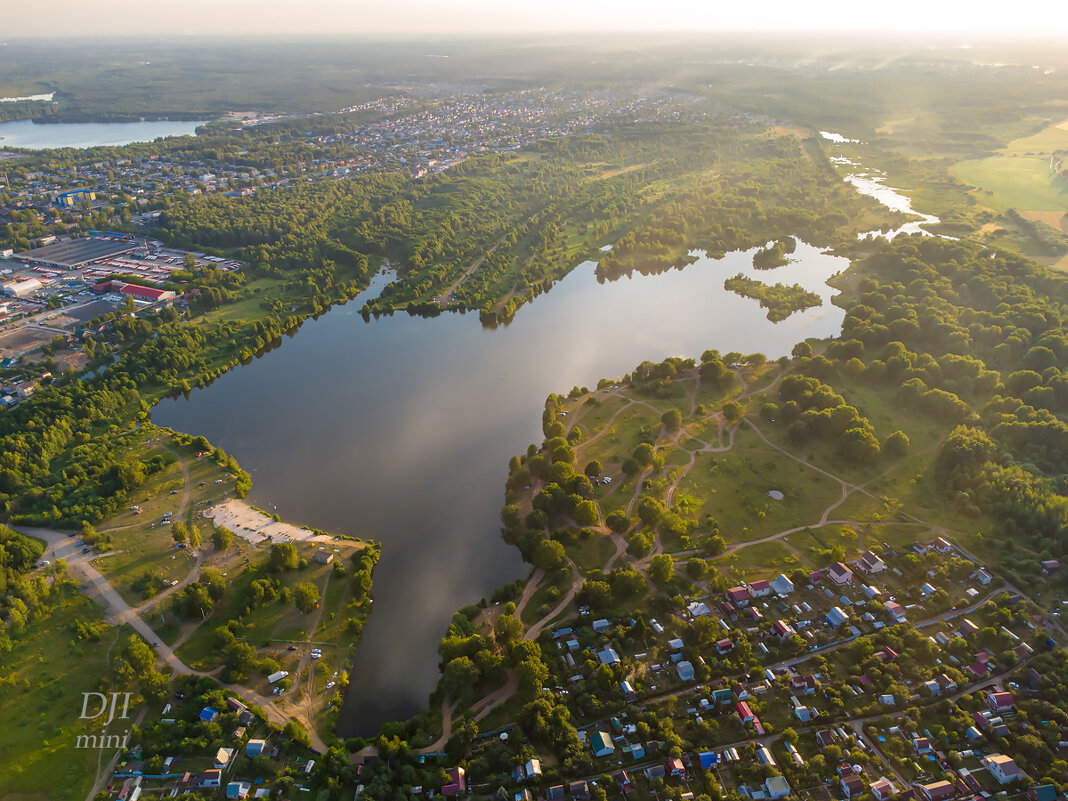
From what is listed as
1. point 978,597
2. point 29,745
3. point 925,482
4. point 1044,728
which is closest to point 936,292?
point 925,482

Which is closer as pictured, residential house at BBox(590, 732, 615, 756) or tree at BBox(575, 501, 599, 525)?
residential house at BBox(590, 732, 615, 756)

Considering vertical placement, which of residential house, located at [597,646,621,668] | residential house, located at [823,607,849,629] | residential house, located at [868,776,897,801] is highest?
residential house, located at [823,607,849,629]

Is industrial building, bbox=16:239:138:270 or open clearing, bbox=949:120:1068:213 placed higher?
open clearing, bbox=949:120:1068:213

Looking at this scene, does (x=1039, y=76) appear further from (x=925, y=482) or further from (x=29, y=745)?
(x=29, y=745)

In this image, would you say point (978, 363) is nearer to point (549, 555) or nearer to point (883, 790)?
point (883, 790)

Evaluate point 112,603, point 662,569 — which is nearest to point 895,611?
point 662,569

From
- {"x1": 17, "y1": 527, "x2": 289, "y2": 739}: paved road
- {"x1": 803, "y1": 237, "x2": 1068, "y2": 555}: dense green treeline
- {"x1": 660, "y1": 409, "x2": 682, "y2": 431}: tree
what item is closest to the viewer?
{"x1": 17, "y1": 527, "x2": 289, "y2": 739}: paved road

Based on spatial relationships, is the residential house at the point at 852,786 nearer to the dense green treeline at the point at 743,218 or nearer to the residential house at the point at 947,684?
the residential house at the point at 947,684

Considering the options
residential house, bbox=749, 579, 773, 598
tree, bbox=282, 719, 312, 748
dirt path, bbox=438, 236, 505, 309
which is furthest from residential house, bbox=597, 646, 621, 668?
dirt path, bbox=438, 236, 505, 309

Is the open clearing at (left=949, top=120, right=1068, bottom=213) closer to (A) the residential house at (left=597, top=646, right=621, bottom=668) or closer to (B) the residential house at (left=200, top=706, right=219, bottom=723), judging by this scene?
(A) the residential house at (left=597, top=646, right=621, bottom=668)
